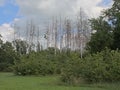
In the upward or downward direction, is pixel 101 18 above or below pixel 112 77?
above

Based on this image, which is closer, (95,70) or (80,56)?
(95,70)

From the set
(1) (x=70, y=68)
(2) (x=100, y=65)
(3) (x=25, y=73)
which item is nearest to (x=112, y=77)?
(2) (x=100, y=65)

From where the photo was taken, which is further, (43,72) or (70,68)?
(43,72)

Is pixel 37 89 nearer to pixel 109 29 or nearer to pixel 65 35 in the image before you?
pixel 109 29

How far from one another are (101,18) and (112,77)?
20793 millimetres

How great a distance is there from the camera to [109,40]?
4809 centimetres

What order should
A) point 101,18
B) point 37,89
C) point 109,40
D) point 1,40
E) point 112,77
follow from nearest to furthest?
point 37,89, point 112,77, point 109,40, point 101,18, point 1,40

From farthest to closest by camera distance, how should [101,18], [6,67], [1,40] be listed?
[1,40]
[6,67]
[101,18]

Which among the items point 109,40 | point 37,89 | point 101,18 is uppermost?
point 101,18

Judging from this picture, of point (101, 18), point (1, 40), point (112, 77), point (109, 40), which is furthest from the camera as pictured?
point (1, 40)

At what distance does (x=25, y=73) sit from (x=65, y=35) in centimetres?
4057

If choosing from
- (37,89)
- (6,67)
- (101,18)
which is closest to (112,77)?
(37,89)

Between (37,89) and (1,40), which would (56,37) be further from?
(37,89)

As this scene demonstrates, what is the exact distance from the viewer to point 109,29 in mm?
49938
